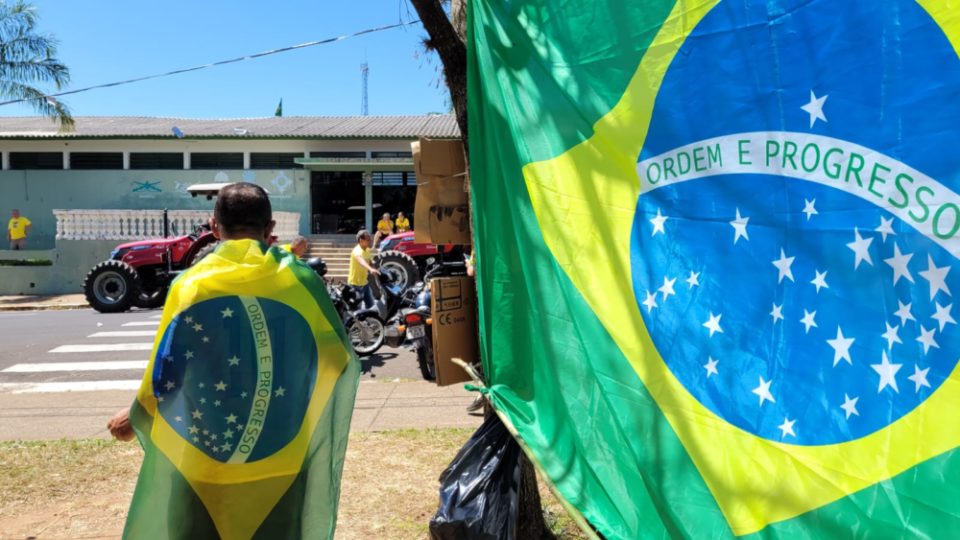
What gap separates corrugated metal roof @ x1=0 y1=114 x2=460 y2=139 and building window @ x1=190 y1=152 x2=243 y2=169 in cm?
74

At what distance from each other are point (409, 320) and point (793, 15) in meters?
6.57

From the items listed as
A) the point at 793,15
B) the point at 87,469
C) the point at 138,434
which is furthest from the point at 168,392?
the point at 87,469

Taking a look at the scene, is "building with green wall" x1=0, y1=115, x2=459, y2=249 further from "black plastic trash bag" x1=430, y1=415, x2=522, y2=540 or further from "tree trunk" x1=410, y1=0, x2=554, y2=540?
"black plastic trash bag" x1=430, y1=415, x2=522, y2=540

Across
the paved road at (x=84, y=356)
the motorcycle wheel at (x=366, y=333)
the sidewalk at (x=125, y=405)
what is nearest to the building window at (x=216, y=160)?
the paved road at (x=84, y=356)

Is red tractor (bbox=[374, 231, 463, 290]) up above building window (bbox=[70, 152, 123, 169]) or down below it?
below

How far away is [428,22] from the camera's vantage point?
3574 mm

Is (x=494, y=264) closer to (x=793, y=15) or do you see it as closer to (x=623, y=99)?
(x=623, y=99)

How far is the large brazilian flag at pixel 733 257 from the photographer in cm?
178

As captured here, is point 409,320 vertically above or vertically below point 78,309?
above

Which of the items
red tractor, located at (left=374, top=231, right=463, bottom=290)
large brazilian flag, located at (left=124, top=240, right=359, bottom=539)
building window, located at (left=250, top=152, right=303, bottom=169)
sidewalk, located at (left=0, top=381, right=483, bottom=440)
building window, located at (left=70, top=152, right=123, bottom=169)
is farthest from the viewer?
building window, located at (left=70, top=152, right=123, bottom=169)

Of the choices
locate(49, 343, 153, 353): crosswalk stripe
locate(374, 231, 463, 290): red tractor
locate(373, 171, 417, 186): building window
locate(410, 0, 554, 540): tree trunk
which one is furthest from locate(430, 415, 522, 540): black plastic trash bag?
locate(373, 171, 417, 186): building window

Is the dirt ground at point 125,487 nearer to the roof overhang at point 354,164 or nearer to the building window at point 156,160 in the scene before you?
the roof overhang at point 354,164

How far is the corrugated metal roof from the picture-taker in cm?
2561

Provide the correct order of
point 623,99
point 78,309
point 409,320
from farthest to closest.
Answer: point 78,309
point 409,320
point 623,99
